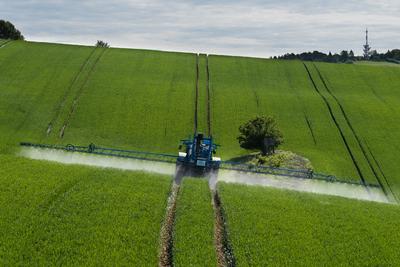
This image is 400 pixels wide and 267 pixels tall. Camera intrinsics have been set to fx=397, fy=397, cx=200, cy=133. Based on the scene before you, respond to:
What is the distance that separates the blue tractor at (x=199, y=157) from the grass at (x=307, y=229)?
6.08 m

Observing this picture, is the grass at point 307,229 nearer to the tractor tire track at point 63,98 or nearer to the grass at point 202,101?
the grass at point 202,101

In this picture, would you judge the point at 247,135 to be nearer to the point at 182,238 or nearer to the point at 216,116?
the point at 216,116

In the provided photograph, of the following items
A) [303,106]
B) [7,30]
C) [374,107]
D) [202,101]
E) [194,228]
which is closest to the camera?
[194,228]

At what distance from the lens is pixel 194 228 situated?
2414 centimetres

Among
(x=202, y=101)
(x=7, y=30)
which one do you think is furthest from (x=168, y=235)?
(x=7, y=30)

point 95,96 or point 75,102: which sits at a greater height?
point 95,96

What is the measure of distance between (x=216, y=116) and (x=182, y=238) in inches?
1779

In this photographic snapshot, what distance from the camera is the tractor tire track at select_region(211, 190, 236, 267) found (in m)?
21.9

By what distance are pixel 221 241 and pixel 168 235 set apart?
318cm

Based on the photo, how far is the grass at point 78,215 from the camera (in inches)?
821

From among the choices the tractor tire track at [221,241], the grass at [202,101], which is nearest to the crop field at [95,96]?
the grass at [202,101]

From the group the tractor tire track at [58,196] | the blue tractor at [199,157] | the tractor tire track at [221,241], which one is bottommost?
the tractor tire track at [221,241]

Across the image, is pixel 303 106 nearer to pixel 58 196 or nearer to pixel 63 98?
pixel 63 98

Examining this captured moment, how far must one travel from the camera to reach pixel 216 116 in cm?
6719
